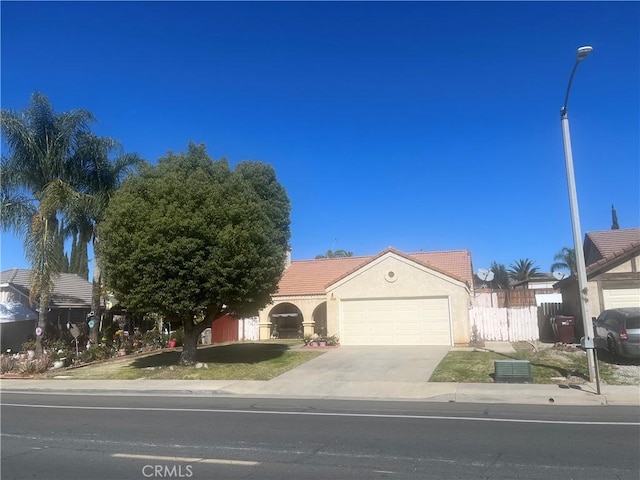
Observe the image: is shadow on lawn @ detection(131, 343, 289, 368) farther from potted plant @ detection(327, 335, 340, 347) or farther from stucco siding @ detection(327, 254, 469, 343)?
stucco siding @ detection(327, 254, 469, 343)

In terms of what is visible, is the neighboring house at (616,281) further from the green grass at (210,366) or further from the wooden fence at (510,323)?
the green grass at (210,366)

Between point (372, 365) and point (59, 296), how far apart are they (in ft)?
57.6

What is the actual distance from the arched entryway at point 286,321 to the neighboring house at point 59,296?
34.9ft

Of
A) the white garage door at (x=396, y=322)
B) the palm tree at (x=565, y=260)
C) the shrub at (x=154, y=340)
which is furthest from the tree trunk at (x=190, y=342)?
the palm tree at (x=565, y=260)

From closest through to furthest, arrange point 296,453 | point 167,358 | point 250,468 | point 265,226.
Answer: point 250,468 → point 296,453 → point 265,226 → point 167,358

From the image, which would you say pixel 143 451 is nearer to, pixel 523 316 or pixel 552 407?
pixel 552 407

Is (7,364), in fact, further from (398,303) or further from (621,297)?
(621,297)

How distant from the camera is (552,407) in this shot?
443 inches

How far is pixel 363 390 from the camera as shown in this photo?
14.2m

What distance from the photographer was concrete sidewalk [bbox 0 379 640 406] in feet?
40.0

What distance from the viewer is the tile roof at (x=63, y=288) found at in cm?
2675

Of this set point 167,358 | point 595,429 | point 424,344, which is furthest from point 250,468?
point 424,344

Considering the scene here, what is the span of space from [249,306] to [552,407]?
11.4 meters

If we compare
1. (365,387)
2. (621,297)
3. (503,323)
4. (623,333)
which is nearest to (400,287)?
(503,323)
